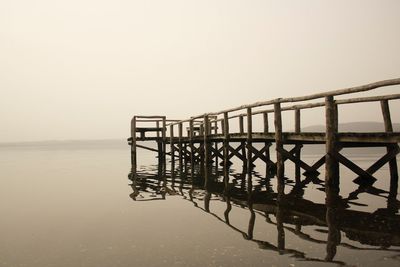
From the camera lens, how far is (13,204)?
374 inches

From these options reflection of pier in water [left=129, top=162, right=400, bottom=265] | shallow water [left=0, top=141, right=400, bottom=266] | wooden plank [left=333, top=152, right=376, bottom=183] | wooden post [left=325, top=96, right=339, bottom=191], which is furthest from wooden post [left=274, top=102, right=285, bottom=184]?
wooden plank [left=333, top=152, right=376, bottom=183]

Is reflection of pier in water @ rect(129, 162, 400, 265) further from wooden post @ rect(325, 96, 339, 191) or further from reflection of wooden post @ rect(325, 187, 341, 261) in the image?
wooden post @ rect(325, 96, 339, 191)

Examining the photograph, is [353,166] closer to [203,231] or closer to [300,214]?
[300,214]

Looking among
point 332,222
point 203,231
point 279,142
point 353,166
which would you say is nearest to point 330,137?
point 353,166

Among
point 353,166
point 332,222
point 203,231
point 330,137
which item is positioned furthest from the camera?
point 353,166

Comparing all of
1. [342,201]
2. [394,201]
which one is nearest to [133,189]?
[342,201]

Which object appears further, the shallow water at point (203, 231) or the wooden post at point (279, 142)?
the wooden post at point (279, 142)

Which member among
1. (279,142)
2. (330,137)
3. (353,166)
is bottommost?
(353,166)

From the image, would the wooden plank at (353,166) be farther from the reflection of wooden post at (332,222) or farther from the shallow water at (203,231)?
the reflection of wooden post at (332,222)

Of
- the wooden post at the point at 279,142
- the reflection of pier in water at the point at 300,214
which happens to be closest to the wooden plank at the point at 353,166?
the reflection of pier in water at the point at 300,214

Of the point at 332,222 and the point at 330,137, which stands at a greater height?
the point at 330,137

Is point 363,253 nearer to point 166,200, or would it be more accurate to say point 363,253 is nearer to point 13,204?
point 166,200

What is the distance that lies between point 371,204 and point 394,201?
743 millimetres

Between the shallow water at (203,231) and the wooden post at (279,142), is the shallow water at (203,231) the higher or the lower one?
the lower one
